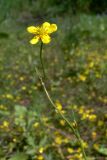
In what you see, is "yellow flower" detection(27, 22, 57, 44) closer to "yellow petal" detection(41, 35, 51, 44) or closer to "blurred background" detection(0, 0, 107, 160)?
"yellow petal" detection(41, 35, 51, 44)

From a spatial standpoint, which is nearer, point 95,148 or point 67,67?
point 95,148

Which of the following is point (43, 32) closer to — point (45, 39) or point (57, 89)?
point (45, 39)

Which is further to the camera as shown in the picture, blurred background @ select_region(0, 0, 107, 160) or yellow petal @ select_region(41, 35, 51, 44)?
blurred background @ select_region(0, 0, 107, 160)

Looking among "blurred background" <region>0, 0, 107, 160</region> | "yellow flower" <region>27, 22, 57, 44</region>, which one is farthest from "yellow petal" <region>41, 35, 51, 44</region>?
Answer: "blurred background" <region>0, 0, 107, 160</region>

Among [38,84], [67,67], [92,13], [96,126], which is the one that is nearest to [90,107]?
[96,126]

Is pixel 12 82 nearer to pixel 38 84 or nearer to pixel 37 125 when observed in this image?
pixel 38 84

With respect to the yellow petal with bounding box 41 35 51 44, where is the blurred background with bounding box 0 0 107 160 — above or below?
above

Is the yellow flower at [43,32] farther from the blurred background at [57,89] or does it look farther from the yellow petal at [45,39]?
the blurred background at [57,89]

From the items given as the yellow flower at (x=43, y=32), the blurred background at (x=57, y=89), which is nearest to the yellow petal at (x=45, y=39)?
the yellow flower at (x=43, y=32)

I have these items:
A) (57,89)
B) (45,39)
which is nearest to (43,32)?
(45,39)
